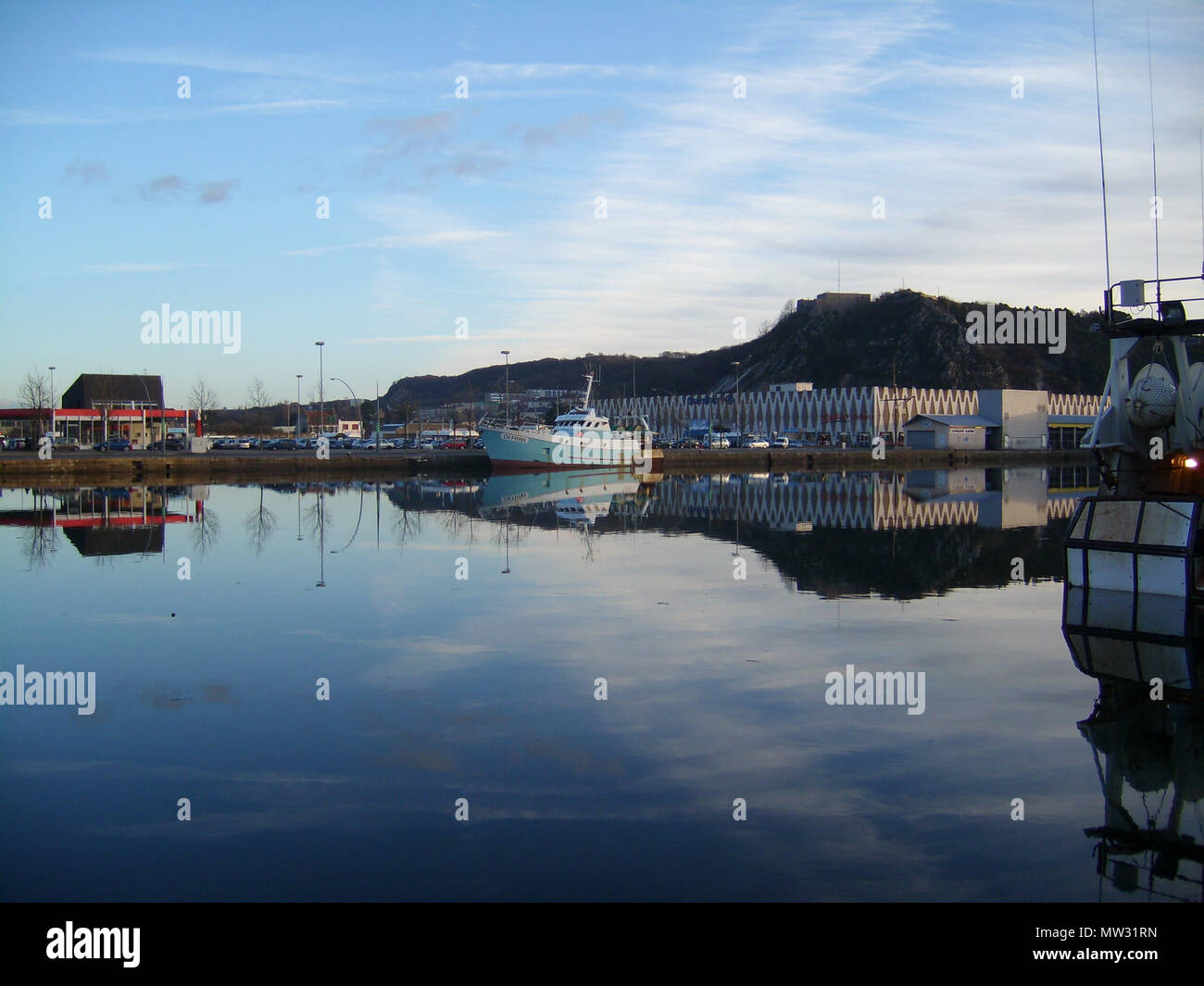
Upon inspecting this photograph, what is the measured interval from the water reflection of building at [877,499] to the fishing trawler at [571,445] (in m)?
10.8

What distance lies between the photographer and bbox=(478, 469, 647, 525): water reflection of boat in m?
40.5

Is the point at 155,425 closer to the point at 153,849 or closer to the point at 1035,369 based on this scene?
the point at 153,849

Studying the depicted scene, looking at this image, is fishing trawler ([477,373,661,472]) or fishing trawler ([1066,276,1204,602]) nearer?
fishing trawler ([1066,276,1204,602])

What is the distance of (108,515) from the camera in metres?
38.2

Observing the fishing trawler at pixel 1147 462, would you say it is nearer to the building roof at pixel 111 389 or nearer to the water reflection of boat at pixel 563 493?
the water reflection of boat at pixel 563 493

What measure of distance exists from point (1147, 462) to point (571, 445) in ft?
203

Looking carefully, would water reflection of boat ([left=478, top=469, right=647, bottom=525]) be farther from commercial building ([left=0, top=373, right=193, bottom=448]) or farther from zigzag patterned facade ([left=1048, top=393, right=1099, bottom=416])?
zigzag patterned facade ([left=1048, top=393, right=1099, bottom=416])

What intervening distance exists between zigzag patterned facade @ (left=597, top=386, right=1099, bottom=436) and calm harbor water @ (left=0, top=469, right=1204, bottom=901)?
101258 millimetres

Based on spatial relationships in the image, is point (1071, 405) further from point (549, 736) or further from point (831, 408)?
point (549, 736)

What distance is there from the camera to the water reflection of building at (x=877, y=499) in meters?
37.5

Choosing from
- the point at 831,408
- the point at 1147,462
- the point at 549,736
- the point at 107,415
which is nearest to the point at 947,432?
the point at 831,408

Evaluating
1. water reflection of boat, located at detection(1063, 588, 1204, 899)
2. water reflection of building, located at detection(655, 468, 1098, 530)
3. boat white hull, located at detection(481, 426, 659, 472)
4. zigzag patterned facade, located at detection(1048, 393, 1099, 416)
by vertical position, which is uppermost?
zigzag patterned facade, located at detection(1048, 393, 1099, 416)

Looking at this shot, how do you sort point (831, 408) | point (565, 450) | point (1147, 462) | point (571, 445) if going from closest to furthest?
1. point (1147, 462)
2. point (565, 450)
3. point (571, 445)
4. point (831, 408)

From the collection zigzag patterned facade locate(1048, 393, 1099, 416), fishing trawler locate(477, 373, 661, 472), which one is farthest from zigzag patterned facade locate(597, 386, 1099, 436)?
fishing trawler locate(477, 373, 661, 472)
